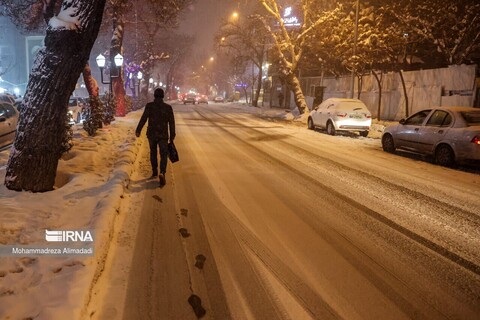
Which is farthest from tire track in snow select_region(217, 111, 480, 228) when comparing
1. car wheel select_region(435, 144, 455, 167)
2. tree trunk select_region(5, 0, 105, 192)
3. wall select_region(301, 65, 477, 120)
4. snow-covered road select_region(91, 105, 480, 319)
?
wall select_region(301, 65, 477, 120)

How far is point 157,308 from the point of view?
339 centimetres

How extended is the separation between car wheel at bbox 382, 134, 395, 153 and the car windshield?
263 centimetres

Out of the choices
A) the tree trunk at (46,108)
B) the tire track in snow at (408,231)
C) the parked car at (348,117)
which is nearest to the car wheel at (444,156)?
the tire track in snow at (408,231)

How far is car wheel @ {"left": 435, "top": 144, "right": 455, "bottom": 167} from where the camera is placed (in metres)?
10.5

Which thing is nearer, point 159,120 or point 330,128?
point 159,120

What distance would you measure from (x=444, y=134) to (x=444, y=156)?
1.87 ft

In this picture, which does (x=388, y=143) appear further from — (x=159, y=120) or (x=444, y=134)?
(x=159, y=120)

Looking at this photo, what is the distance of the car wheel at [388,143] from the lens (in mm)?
12984

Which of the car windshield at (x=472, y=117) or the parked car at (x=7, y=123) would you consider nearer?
the car windshield at (x=472, y=117)

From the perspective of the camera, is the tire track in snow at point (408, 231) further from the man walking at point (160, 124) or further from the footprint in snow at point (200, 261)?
the man walking at point (160, 124)

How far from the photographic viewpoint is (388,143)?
13.1 meters

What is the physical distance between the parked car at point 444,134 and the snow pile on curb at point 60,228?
7879 millimetres

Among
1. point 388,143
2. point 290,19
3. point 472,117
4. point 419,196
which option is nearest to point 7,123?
point 419,196

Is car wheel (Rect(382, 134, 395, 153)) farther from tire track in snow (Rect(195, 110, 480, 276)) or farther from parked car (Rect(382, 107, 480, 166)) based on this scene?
tire track in snow (Rect(195, 110, 480, 276))
